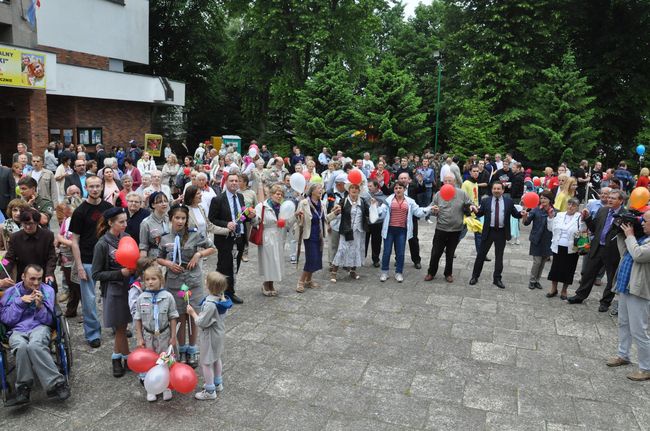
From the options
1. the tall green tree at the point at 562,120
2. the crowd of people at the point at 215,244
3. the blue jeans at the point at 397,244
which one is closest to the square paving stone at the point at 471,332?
the crowd of people at the point at 215,244

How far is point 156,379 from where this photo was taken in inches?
196

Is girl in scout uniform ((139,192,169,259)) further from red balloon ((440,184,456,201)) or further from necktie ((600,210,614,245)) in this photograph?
necktie ((600,210,614,245))

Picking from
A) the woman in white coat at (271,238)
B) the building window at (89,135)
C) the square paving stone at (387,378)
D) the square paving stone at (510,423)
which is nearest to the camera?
the square paving stone at (510,423)

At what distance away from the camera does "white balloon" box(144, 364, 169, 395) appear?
16.3 feet

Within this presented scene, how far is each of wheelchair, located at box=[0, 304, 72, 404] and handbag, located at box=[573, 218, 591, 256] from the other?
23.6ft

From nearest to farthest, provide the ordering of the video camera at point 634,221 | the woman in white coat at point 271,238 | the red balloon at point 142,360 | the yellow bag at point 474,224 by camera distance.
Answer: the red balloon at point 142,360, the video camera at point 634,221, the woman in white coat at point 271,238, the yellow bag at point 474,224

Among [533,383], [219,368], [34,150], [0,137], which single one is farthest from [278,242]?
[0,137]

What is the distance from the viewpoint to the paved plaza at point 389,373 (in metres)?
4.98

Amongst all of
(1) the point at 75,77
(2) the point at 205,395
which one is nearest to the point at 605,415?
(2) the point at 205,395

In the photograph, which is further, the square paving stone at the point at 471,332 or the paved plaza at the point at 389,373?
the square paving stone at the point at 471,332

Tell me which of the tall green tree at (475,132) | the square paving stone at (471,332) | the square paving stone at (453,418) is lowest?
the square paving stone at (453,418)

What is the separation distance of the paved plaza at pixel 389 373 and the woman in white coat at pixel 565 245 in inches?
17.3

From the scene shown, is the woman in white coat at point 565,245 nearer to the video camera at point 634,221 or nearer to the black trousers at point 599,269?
the black trousers at point 599,269

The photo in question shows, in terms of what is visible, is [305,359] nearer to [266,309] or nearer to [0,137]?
[266,309]
